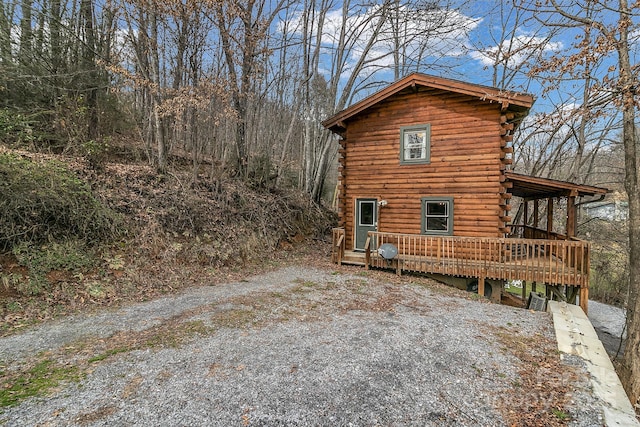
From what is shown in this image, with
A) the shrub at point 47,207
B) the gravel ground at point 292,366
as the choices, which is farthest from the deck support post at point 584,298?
the shrub at point 47,207

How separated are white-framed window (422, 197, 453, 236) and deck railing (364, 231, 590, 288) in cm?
42

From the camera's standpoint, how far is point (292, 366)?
4.07 m

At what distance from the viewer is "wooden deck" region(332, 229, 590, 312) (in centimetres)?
802

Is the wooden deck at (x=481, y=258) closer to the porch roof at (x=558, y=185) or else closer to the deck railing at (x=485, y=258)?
the deck railing at (x=485, y=258)

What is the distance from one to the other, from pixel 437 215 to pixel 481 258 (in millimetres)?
1858

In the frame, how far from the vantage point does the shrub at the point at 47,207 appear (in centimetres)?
633

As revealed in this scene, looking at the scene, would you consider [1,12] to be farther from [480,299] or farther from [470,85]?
[480,299]

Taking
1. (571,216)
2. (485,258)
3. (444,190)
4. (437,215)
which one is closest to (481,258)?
(485,258)

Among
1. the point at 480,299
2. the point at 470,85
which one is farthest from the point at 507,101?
the point at 480,299

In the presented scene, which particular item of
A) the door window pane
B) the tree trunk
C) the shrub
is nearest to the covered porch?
the door window pane

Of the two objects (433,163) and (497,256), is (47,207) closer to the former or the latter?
(433,163)

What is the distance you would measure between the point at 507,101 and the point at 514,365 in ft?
24.3

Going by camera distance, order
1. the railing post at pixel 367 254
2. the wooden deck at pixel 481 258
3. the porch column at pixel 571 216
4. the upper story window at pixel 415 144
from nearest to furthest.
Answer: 1. the wooden deck at pixel 481 258
2. the porch column at pixel 571 216
3. the railing post at pixel 367 254
4. the upper story window at pixel 415 144

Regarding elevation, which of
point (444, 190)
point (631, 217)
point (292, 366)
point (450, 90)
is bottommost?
point (292, 366)
